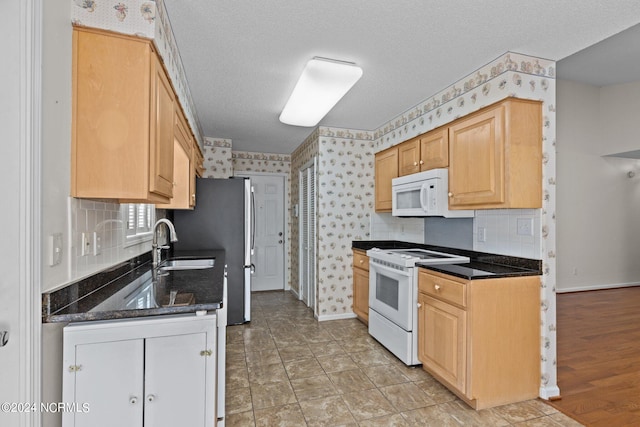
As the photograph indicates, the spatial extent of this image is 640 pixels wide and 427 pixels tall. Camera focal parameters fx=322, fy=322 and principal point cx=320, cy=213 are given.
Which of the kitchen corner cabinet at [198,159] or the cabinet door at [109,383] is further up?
the kitchen corner cabinet at [198,159]

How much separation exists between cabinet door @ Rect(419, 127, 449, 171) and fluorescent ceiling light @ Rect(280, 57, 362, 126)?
3.09 feet

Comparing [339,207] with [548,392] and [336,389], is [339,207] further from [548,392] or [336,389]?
[548,392]

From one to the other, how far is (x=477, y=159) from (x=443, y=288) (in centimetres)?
99

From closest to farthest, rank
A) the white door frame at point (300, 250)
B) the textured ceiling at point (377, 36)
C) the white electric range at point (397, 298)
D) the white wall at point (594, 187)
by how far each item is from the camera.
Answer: the textured ceiling at point (377, 36), the white electric range at point (397, 298), the white door frame at point (300, 250), the white wall at point (594, 187)

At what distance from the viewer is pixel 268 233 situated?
18.0 feet

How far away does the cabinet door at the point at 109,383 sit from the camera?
1.16 meters

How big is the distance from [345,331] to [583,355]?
7.19ft

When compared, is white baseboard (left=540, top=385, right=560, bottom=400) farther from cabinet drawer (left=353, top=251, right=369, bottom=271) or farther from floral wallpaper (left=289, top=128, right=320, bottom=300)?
floral wallpaper (left=289, top=128, right=320, bottom=300)

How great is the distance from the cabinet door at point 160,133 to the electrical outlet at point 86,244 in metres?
0.34

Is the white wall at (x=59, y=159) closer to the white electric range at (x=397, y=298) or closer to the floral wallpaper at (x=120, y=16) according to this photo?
the floral wallpaper at (x=120, y=16)

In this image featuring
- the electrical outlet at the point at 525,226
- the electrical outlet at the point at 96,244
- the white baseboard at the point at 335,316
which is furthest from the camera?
the white baseboard at the point at 335,316

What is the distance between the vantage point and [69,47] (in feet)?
4.22

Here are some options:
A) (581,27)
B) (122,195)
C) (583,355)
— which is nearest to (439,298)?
(583,355)

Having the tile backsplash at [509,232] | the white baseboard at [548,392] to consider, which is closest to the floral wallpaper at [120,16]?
the tile backsplash at [509,232]
